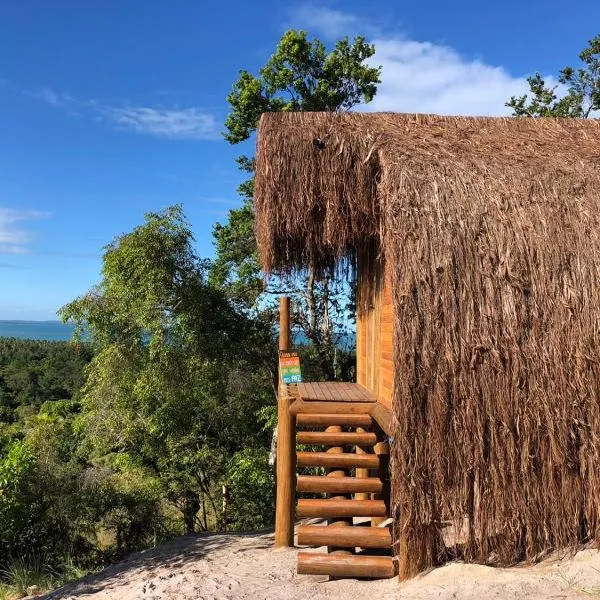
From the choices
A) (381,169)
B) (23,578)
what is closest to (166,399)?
(23,578)

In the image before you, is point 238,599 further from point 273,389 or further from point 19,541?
point 273,389

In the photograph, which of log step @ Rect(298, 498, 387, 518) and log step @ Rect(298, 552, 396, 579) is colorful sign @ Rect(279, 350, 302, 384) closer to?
log step @ Rect(298, 498, 387, 518)

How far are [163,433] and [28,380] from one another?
79.9 ft

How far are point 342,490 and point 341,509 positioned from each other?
23 cm

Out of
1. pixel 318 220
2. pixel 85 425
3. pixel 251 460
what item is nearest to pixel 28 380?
pixel 85 425

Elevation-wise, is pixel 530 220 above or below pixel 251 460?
above

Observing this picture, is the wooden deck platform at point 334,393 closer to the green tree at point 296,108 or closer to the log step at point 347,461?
the log step at point 347,461

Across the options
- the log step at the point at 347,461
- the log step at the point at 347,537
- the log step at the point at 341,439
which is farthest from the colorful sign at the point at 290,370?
the log step at the point at 347,537

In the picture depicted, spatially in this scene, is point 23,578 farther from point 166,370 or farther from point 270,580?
point 166,370

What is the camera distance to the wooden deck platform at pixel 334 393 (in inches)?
245

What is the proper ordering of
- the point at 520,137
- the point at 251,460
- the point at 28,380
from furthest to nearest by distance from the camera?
the point at 28,380, the point at 251,460, the point at 520,137

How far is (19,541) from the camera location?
28.2 feet

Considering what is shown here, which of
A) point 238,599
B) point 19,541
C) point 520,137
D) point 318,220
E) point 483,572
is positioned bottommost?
point 19,541

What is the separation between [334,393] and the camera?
6.74m
